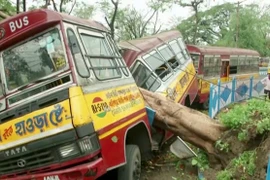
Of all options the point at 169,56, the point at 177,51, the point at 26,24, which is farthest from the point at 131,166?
the point at 177,51

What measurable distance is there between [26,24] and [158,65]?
4.43 meters

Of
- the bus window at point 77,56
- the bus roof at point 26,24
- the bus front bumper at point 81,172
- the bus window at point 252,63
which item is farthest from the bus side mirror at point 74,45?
the bus window at point 252,63

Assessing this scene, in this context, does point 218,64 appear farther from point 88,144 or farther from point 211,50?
point 88,144

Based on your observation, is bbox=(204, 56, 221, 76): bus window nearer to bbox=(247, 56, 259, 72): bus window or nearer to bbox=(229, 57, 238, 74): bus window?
bbox=(229, 57, 238, 74): bus window

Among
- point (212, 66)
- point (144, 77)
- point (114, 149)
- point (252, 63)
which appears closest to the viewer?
point (114, 149)

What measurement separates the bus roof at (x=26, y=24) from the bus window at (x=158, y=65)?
12.3ft

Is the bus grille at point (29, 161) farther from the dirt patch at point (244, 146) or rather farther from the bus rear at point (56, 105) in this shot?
the dirt patch at point (244, 146)

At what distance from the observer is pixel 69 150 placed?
346cm

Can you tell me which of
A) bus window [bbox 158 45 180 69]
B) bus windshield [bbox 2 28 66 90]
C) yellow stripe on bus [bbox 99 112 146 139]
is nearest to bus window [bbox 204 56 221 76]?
bus window [bbox 158 45 180 69]

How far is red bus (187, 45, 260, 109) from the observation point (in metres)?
15.0

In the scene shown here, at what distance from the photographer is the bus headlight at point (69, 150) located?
3426 mm

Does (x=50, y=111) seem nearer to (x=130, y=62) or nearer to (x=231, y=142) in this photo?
(x=231, y=142)

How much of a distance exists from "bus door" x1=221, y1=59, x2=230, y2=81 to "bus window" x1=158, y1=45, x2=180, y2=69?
9040 millimetres

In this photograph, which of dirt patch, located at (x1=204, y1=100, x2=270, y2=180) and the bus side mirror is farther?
dirt patch, located at (x1=204, y1=100, x2=270, y2=180)
